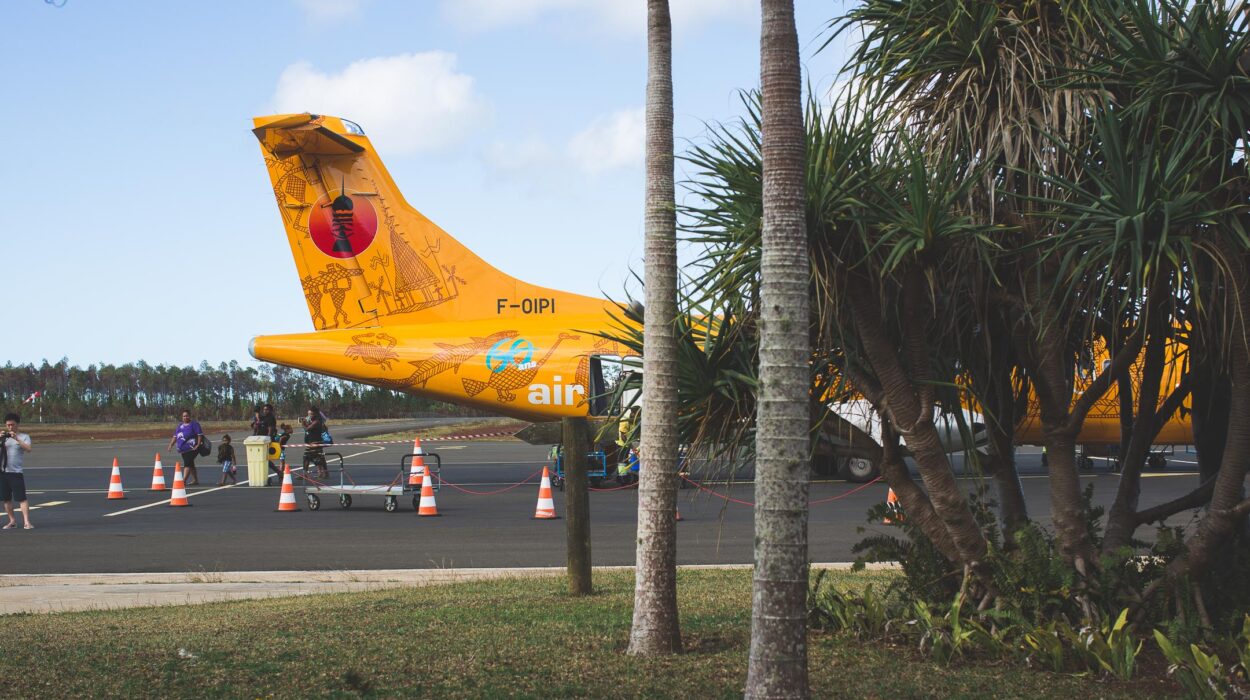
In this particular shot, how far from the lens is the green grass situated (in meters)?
6.19

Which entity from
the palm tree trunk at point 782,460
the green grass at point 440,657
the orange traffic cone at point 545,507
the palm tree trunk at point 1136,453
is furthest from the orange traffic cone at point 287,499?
the palm tree trunk at point 782,460

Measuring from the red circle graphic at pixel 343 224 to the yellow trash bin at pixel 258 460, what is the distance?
4.47m

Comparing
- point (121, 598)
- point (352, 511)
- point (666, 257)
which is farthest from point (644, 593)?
point (352, 511)

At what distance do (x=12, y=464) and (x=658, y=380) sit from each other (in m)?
13.8

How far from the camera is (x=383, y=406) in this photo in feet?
351

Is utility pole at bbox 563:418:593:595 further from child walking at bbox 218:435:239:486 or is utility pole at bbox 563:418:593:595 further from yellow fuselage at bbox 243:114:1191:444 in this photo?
child walking at bbox 218:435:239:486

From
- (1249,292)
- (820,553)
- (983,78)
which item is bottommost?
(820,553)

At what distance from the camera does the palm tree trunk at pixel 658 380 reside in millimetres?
6953

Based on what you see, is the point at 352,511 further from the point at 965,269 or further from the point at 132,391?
the point at 132,391

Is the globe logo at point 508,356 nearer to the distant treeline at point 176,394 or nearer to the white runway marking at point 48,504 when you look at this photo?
the white runway marking at point 48,504

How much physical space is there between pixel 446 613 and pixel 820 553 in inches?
237

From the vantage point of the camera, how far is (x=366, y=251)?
25000 millimetres

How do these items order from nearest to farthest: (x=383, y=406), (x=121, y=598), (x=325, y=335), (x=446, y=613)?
(x=446, y=613) < (x=121, y=598) < (x=325, y=335) < (x=383, y=406)

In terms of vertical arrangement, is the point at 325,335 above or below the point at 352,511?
above
